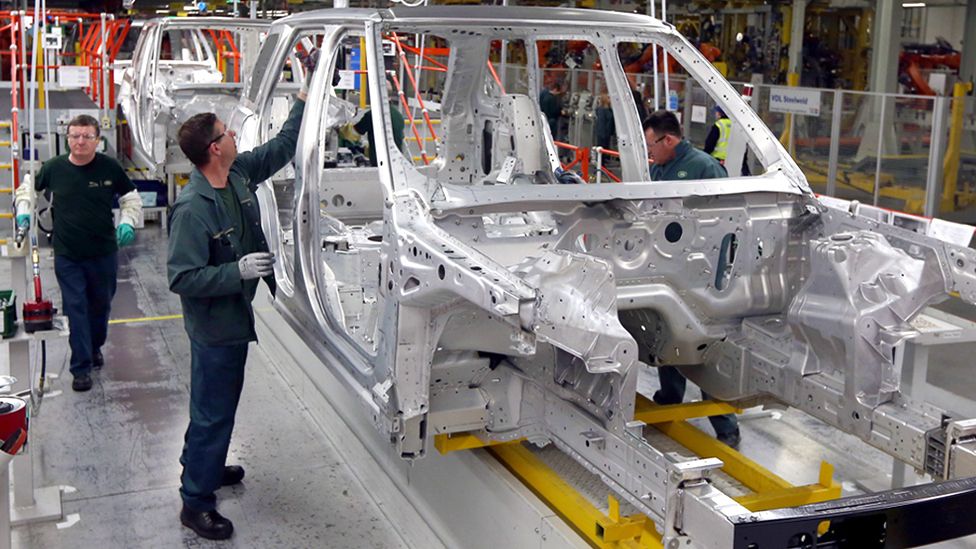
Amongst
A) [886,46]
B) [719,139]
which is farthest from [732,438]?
[886,46]

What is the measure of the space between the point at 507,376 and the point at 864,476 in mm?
2203

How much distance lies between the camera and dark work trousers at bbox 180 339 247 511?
4.21 meters

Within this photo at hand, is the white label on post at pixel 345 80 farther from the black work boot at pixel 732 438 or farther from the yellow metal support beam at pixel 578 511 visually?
the yellow metal support beam at pixel 578 511

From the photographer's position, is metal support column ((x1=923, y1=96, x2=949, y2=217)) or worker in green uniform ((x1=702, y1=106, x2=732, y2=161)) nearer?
worker in green uniform ((x1=702, y1=106, x2=732, y2=161))

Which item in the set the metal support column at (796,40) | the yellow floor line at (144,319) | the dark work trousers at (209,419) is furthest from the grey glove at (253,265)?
the metal support column at (796,40)

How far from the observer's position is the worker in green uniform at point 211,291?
4.05 meters

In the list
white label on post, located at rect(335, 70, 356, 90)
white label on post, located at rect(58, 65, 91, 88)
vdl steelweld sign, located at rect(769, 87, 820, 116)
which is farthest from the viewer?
vdl steelweld sign, located at rect(769, 87, 820, 116)

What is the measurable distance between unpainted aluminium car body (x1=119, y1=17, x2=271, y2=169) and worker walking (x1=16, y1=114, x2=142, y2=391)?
3499mm

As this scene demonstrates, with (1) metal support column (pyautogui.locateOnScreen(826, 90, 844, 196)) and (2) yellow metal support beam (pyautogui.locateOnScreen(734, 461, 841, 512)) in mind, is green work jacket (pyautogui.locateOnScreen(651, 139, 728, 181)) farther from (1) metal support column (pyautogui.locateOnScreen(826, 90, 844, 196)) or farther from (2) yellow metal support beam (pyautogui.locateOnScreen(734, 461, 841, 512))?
(1) metal support column (pyautogui.locateOnScreen(826, 90, 844, 196))

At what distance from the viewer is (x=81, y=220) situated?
5770mm

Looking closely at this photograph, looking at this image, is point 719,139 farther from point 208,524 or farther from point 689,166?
point 208,524

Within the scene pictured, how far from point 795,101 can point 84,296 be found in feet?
30.6

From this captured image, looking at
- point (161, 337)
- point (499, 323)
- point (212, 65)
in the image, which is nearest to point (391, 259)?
point (499, 323)

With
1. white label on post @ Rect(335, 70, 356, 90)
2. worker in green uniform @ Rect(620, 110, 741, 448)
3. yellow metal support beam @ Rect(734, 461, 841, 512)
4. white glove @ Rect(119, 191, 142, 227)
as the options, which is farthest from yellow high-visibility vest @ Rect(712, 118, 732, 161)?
yellow metal support beam @ Rect(734, 461, 841, 512)
